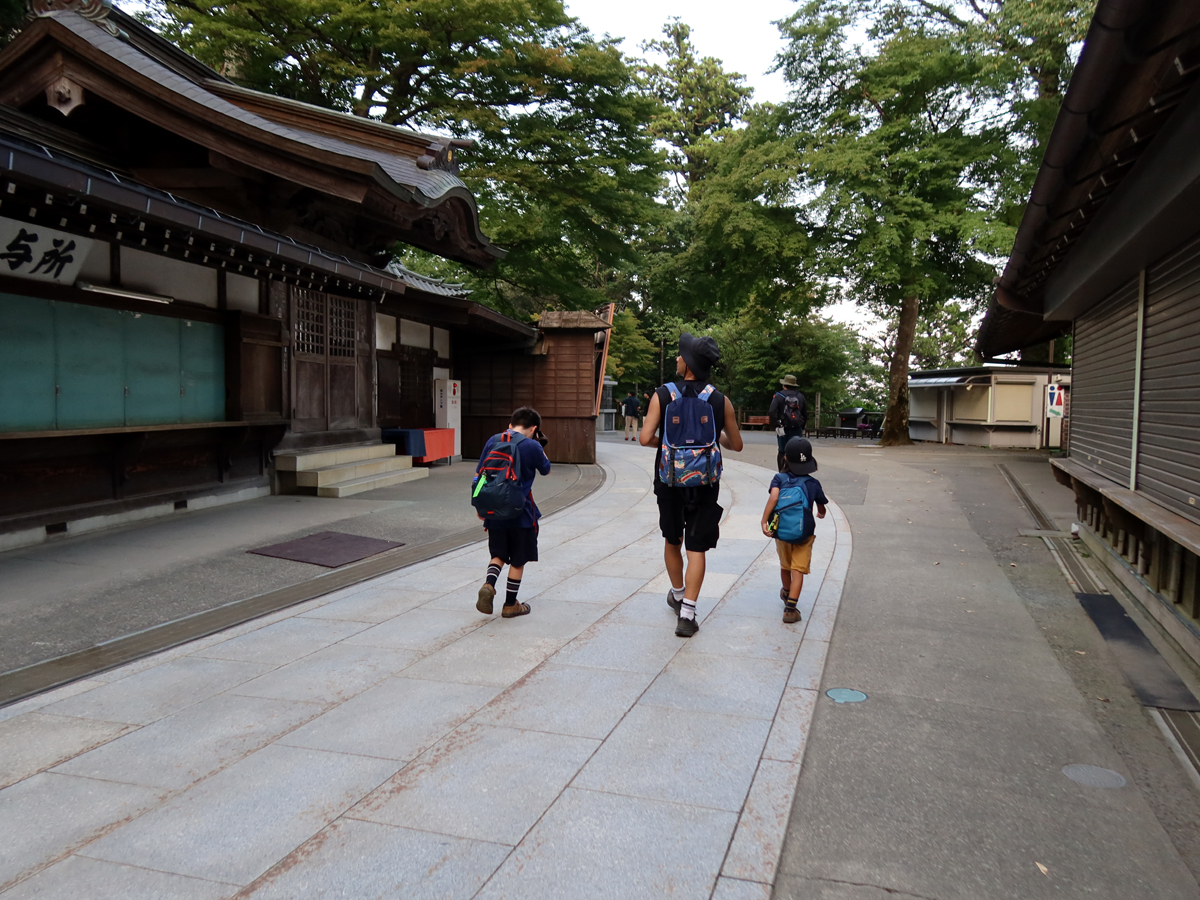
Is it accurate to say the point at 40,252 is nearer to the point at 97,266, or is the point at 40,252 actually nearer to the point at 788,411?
the point at 97,266

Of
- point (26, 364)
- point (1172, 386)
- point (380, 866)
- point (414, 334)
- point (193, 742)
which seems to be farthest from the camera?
point (414, 334)

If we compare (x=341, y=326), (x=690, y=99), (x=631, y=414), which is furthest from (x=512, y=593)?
(x=690, y=99)

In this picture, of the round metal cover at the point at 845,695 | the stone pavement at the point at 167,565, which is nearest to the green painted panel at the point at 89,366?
the stone pavement at the point at 167,565

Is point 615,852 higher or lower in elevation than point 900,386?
lower

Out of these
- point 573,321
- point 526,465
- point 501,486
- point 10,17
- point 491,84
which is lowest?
point 501,486

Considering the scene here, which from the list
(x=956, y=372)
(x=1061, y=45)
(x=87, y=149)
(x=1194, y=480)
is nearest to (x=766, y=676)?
(x=1194, y=480)

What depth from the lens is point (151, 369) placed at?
29.2 ft

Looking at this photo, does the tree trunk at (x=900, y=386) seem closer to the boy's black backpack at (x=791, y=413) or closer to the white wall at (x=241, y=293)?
the boy's black backpack at (x=791, y=413)

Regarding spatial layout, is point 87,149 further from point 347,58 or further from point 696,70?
point 696,70

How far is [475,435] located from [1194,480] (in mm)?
14843

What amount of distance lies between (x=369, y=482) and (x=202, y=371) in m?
3.06

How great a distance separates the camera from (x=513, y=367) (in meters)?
17.7

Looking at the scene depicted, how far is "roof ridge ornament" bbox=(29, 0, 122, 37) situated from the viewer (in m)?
9.04

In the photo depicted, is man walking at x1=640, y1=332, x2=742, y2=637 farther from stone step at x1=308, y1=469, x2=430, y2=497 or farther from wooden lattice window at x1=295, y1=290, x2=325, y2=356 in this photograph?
wooden lattice window at x1=295, y1=290, x2=325, y2=356
